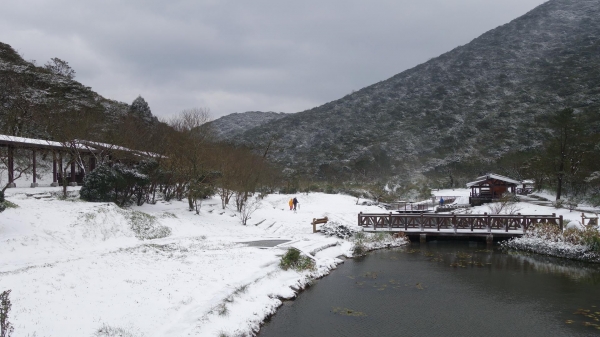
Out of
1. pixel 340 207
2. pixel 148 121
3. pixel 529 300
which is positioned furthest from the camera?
pixel 148 121

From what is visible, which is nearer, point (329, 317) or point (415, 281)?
point (329, 317)

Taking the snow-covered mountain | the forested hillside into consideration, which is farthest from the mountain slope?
the forested hillside

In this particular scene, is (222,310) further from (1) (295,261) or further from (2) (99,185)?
(2) (99,185)

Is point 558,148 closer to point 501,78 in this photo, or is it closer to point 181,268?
point 181,268

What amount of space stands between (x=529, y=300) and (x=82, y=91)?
53.8 meters

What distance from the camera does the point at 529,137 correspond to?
68562 mm

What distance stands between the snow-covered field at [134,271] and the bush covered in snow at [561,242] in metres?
9.58

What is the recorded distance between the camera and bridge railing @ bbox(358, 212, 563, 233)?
22297 mm

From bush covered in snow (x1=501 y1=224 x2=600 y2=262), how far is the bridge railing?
88 cm

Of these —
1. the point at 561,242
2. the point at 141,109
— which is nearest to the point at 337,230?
the point at 561,242

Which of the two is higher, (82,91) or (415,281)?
(82,91)

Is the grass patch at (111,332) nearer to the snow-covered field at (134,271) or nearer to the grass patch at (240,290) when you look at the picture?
the snow-covered field at (134,271)

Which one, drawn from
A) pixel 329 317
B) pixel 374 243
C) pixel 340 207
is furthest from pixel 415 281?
pixel 340 207

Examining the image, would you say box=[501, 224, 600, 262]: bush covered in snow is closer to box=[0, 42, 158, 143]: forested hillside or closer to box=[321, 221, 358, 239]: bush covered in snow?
box=[321, 221, 358, 239]: bush covered in snow
